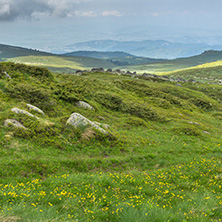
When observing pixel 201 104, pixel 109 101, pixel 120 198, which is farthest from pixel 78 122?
pixel 201 104

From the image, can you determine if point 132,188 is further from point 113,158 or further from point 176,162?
point 176,162

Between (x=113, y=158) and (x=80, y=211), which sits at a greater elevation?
(x=80, y=211)

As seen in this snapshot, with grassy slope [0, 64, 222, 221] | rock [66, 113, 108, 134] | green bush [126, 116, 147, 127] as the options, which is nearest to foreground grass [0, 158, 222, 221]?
grassy slope [0, 64, 222, 221]

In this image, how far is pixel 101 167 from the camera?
1370 cm

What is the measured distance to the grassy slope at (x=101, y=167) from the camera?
685 centimetres

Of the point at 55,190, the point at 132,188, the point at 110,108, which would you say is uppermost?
the point at 110,108

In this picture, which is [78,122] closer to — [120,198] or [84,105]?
[84,105]

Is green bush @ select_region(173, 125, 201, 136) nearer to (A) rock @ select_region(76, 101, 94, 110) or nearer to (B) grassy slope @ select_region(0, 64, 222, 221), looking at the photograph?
(B) grassy slope @ select_region(0, 64, 222, 221)

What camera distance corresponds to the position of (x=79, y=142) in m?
16.4

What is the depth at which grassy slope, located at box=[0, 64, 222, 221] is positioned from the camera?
22.5ft

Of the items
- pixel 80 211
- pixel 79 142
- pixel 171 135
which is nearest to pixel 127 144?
pixel 79 142

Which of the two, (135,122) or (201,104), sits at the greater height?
(201,104)

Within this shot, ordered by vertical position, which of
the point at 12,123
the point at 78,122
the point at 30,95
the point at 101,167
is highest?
the point at 30,95

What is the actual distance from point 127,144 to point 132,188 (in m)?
8.76
